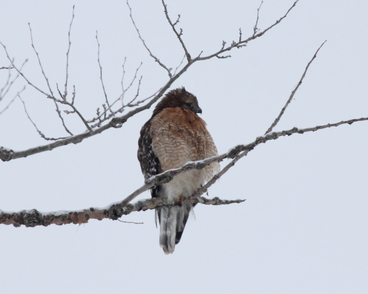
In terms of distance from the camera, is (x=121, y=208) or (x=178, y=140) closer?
(x=121, y=208)

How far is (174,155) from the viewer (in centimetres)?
620

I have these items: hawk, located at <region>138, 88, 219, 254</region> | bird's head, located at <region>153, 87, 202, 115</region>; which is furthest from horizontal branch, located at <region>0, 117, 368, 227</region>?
bird's head, located at <region>153, 87, 202, 115</region>

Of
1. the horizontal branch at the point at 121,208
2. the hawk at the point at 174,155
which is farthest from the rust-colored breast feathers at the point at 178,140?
the horizontal branch at the point at 121,208

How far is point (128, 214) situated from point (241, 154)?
1.33 m

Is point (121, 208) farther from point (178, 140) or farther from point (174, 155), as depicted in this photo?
point (178, 140)

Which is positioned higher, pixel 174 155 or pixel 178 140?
pixel 178 140

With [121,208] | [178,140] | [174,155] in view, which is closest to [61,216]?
[121,208]

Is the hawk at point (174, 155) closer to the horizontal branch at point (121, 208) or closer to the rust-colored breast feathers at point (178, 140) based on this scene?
the rust-colored breast feathers at point (178, 140)

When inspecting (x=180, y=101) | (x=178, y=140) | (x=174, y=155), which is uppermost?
(x=180, y=101)

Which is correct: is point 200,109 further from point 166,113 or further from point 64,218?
point 64,218

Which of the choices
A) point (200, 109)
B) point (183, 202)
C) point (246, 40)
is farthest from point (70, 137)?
point (200, 109)

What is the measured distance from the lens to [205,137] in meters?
6.54

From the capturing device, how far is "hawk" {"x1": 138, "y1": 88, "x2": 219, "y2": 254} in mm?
6215

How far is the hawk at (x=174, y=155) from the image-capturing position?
6215 mm
